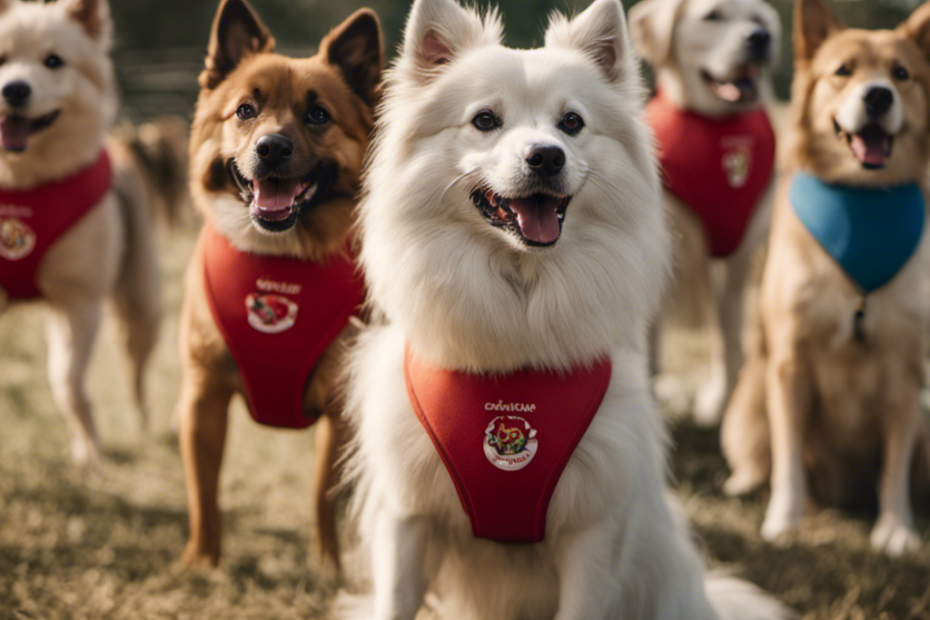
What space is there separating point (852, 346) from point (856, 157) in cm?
75

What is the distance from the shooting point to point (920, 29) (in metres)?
3.17

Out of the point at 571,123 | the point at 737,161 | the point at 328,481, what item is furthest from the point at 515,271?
the point at 737,161

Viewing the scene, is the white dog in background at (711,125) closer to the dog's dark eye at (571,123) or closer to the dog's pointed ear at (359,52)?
the dog's pointed ear at (359,52)

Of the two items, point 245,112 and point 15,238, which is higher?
point 245,112

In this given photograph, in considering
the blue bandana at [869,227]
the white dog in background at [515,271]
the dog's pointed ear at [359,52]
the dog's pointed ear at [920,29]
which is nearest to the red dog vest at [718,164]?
the blue bandana at [869,227]

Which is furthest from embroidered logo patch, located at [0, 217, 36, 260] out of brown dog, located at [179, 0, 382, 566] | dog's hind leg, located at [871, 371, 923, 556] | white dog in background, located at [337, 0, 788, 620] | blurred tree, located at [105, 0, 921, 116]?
blurred tree, located at [105, 0, 921, 116]

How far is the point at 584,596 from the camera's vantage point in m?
2.05

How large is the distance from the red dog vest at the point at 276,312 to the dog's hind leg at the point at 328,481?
206 millimetres

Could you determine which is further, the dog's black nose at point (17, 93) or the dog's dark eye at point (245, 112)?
the dog's black nose at point (17, 93)

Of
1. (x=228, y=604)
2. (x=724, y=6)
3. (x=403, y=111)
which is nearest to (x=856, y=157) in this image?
(x=724, y=6)

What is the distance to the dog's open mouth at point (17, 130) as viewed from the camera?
11.2 feet

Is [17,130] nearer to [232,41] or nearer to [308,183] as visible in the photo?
[232,41]

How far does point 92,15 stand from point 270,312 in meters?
2.05

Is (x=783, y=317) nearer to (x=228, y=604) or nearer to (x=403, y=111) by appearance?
(x=403, y=111)
